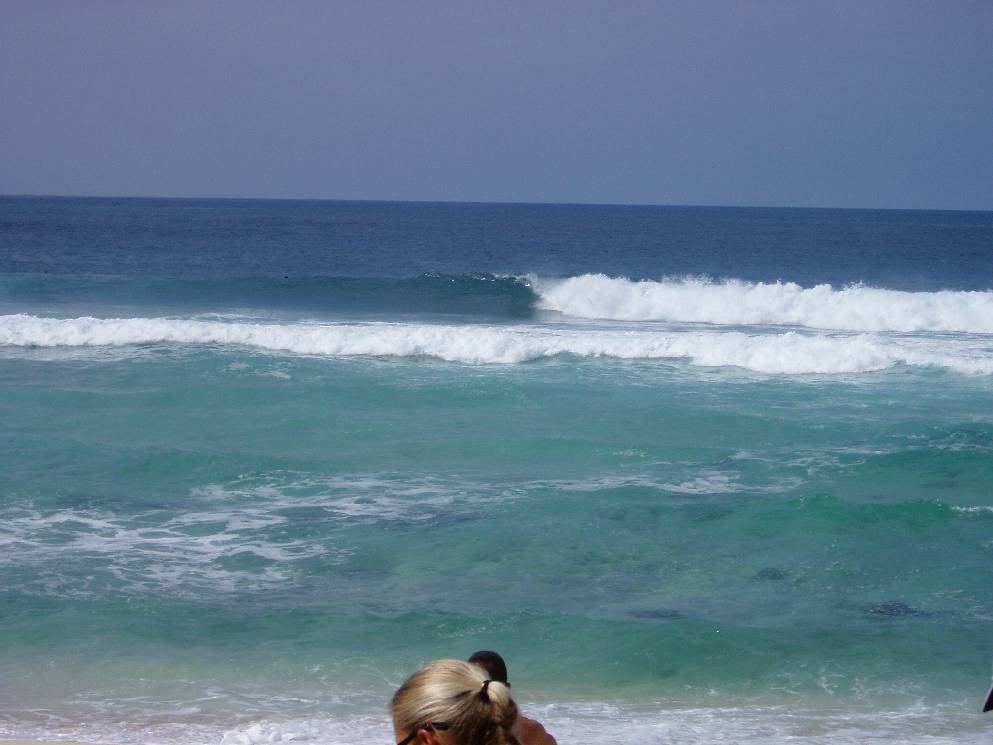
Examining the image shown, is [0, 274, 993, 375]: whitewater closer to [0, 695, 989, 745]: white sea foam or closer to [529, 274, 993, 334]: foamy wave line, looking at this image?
[529, 274, 993, 334]: foamy wave line

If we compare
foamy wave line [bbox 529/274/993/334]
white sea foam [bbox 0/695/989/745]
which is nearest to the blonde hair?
white sea foam [bbox 0/695/989/745]

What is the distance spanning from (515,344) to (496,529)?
10.5m

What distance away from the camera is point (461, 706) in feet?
7.02

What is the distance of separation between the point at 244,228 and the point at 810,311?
197ft

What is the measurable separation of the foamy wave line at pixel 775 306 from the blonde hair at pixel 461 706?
2717 centimetres

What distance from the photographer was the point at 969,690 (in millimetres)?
7395

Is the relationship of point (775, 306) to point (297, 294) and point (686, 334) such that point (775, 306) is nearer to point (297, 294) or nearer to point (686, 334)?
point (686, 334)

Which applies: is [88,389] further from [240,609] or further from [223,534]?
[240,609]

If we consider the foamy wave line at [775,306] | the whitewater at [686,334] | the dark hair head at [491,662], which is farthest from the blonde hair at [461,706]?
the foamy wave line at [775,306]

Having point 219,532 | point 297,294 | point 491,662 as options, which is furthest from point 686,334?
point 491,662

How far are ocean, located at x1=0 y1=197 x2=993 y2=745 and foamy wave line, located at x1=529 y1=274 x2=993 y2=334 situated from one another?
4335 millimetres

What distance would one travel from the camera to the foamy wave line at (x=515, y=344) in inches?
777

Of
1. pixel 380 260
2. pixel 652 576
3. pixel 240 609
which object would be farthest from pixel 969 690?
pixel 380 260

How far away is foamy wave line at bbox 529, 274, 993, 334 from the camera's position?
1118 inches
